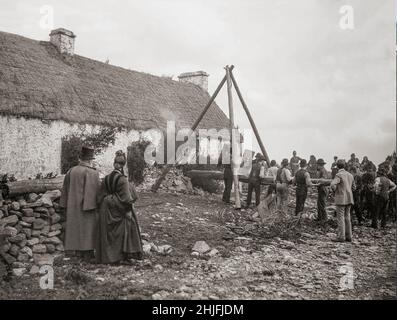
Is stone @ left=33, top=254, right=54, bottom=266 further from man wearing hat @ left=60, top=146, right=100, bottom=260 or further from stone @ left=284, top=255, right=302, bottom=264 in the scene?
stone @ left=284, top=255, right=302, bottom=264

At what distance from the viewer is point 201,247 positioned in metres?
8.10

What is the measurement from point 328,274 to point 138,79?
1753cm

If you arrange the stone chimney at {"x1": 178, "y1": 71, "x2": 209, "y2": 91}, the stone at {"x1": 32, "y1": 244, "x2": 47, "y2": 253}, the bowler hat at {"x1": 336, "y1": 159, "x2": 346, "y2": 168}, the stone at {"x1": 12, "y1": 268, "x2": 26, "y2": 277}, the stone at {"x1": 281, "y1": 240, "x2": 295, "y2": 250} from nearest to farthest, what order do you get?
the stone at {"x1": 12, "y1": 268, "x2": 26, "y2": 277} → the stone at {"x1": 32, "y1": 244, "x2": 47, "y2": 253} → the stone at {"x1": 281, "y1": 240, "x2": 295, "y2": 250} → the bowler hat at {"x1": 336, "y1": 159, "x2": 346, "y2": 168} → the stone chimney at {"x1": 178, "y1": 71, "x2": 209, "y2": 91}

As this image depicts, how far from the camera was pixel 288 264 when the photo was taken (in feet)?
24.7


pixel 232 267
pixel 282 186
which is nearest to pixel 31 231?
pixel 232 267

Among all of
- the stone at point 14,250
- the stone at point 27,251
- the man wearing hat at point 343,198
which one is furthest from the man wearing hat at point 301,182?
the stone at point 14,250

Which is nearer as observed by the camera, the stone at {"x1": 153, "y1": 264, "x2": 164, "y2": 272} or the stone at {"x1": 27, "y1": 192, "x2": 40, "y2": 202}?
the stone at {"x1": 153, "y1": 264, "x2": 164, "y2": 272}

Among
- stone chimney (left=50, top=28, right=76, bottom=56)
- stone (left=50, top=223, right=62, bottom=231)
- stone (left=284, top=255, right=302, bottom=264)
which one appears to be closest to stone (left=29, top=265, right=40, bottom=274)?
stone (left=50, top=223, right=62, bottom=231)

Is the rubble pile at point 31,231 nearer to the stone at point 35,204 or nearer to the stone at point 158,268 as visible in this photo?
the stone at point 35,204

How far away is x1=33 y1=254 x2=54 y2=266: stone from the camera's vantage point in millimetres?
6792

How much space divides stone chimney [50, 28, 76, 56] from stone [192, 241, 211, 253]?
14.3 metres

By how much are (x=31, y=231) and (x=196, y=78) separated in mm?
21092

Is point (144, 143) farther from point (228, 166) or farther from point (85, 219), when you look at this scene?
point (85, 219)

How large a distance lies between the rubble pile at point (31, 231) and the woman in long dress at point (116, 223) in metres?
0.99
